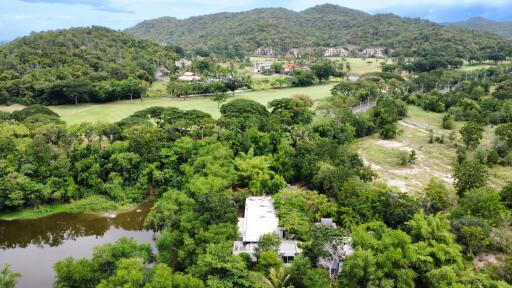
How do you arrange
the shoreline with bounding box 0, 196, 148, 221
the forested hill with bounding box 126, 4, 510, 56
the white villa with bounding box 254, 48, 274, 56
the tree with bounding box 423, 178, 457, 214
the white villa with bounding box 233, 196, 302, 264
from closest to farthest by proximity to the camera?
the white villa with bounding box 233, 196, 302, 264 < the tree with bounding box 423, 178, 457, 214 < the shoreline with bounding box 0, 196, 148, 221 < the forested hill with bounding box 126, 4, 510, 56 < the white villa with bounding box 254, 48, 274, 56

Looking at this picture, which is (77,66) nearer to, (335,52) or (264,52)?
(264,52)

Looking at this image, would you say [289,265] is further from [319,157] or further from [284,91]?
[284,91]

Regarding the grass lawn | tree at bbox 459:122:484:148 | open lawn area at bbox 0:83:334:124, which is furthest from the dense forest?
the grass lawn

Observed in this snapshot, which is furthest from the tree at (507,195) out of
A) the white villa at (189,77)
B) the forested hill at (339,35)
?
the forested hill at (339,35)

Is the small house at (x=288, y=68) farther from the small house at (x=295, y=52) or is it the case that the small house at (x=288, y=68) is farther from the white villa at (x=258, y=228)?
the white villa at (x=258, y=228)

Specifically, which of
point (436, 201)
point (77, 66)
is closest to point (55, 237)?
point (436, 201)

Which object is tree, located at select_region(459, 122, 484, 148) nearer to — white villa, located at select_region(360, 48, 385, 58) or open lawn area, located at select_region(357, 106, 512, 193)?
open lawn area, located at select_region(357, 106, 512, 193)
